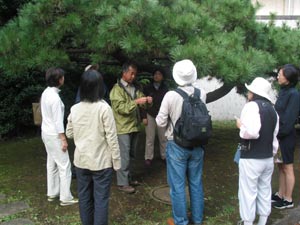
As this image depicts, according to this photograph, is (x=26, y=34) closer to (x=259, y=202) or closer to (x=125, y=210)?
(x=125, y=210)

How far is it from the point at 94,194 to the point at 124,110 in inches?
48.9

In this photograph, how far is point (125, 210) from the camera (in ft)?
14.7

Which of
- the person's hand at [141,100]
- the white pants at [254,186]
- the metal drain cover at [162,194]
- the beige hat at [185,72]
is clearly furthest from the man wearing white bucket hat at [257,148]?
the person's hand at [141,100]

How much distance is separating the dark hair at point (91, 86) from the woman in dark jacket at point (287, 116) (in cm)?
200

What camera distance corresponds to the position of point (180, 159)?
3945 millimetres

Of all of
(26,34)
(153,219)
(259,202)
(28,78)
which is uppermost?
(26,34)

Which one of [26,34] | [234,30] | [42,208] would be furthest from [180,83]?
[42,208]

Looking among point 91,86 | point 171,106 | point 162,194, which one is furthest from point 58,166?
point 171,106

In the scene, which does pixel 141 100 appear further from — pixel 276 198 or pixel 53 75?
pixel 276 198

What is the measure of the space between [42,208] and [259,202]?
94.7 inches

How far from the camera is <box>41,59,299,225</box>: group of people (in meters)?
3.66

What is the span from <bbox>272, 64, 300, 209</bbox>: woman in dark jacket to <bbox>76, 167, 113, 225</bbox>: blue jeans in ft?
6.47

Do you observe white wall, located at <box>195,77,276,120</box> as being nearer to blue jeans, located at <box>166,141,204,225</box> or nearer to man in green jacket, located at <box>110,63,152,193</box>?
man in green jacket, located at <box>110,63,152,193</box>

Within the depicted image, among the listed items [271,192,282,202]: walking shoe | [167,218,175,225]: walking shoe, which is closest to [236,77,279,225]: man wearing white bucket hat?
[167,218,175,225]: walking shoe
